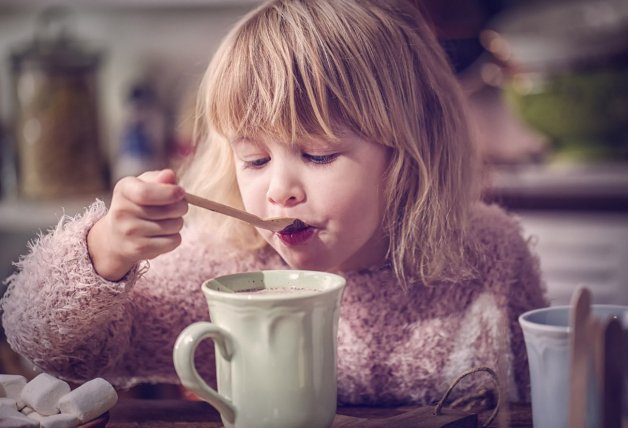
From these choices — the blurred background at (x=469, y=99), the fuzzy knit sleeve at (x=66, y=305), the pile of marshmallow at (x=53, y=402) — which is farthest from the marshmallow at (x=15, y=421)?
the blurred background at (x=469, y=99)

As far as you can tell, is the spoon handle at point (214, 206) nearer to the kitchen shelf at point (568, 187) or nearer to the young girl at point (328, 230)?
the young girl at point (328, 230)

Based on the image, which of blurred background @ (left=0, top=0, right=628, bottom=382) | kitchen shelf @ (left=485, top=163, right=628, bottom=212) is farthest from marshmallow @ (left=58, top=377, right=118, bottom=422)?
kitchen shelf @ (left=485, top=163, right=628, bottom=212)

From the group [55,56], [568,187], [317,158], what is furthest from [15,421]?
[568,187]

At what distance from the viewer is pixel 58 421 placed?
0.60m

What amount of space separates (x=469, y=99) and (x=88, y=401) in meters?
1.48

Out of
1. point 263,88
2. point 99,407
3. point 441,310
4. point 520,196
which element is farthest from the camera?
point 520,196

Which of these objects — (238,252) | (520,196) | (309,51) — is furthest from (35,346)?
(520,196)

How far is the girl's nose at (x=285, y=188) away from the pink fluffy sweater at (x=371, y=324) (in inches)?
6.4

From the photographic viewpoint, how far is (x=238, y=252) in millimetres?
876

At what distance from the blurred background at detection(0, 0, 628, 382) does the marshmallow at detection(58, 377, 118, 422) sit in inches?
44.0

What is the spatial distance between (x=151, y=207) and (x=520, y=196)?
1514mm

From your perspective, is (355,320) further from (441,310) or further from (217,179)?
(217,179)

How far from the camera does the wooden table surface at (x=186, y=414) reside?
66cm

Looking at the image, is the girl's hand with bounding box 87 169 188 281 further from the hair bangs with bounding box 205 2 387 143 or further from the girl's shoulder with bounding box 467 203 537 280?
the girl's shoulder with bounding box 467 203 537 280
